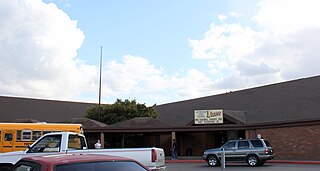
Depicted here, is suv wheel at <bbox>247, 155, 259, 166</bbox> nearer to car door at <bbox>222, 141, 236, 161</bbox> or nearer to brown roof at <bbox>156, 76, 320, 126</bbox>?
car door at <bbox>222, 141, 236, 161</bbox>

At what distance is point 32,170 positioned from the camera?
6055 mm

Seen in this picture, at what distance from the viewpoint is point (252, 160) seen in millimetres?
26062

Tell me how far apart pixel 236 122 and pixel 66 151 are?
86.2ft

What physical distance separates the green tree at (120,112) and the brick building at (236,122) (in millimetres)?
1938

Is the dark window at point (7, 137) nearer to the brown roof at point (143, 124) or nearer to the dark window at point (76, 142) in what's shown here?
Answer: the dark window at point (76, 142)

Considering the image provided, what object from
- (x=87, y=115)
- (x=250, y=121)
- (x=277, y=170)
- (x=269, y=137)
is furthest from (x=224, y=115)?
(x=87, y=115)

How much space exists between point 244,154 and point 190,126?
1204 centimetres

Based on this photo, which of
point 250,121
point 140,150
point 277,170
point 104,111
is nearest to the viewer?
point 140,150

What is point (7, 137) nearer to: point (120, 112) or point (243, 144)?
point (243, 144)

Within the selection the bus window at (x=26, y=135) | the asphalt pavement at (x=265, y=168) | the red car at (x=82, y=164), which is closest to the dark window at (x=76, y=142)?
the red car at (x=82, y=164)

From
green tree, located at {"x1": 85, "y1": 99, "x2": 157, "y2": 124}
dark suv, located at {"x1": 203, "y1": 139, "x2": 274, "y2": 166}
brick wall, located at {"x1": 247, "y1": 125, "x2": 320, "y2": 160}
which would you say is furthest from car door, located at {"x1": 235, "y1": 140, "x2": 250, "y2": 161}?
green tree, located at {"x1": 85, "y1": 99, "x2": 157, "y2": 124}

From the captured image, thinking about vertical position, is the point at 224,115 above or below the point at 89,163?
above

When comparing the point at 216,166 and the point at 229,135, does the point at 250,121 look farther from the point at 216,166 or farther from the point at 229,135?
the point at 216,166

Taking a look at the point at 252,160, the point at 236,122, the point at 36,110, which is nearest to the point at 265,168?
the point at 252,160
